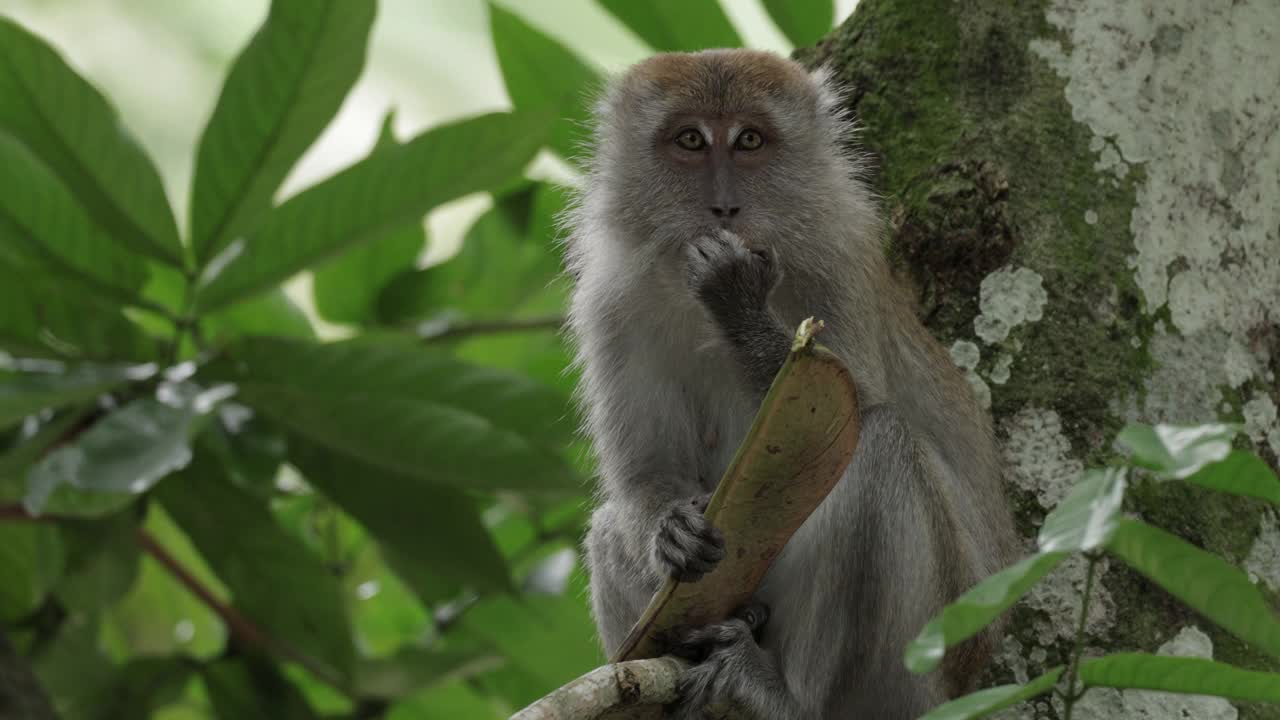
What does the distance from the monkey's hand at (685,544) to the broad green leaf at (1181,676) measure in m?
1.20

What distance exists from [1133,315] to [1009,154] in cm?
Answer: 60

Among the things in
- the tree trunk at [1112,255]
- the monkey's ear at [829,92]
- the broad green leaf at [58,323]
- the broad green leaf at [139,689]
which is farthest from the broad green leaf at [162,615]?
the tree trunk at [1112,255]

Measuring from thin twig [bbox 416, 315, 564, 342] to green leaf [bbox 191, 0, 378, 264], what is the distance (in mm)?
1026

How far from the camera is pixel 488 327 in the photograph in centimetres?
487

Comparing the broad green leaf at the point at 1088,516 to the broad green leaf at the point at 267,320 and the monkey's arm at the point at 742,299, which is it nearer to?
the monkey's arm at the point at 742,299

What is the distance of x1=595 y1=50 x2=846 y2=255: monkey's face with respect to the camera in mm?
3939

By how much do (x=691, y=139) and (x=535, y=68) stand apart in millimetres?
756

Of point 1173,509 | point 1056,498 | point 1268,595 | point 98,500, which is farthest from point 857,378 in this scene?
point 98,500

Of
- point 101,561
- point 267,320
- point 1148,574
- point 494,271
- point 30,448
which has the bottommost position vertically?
point 1148,574

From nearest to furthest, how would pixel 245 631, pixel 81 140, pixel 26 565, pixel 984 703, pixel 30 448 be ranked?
pixel 984 703
pixel 81 140
pixel 30 448
pixel 245 631
pixel 26 565

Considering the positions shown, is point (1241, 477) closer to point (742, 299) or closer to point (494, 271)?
point (742, 299)

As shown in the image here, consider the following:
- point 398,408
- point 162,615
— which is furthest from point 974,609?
point 162,615

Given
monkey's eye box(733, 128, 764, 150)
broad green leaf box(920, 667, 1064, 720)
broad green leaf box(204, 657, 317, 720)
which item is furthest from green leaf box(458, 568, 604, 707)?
broad green leaf box(920, 667, 1064, 720)

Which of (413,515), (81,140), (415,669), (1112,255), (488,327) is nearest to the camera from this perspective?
(1112,255)
